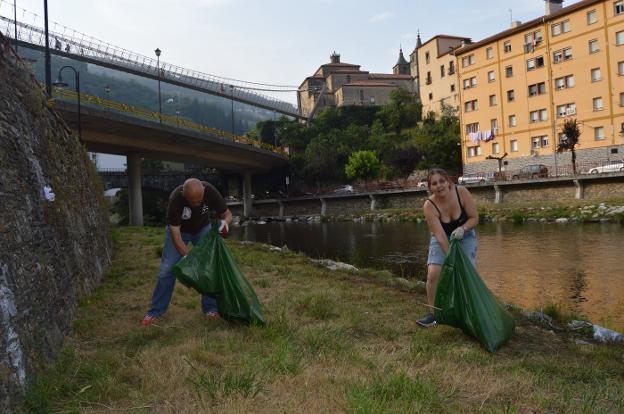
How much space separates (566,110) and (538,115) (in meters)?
2.50

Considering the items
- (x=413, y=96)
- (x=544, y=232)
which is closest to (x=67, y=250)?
(x=544, y=232)

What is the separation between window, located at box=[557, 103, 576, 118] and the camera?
39953 mm

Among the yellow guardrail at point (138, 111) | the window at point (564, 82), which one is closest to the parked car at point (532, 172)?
the window at point (564, 82)

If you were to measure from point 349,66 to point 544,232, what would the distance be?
80.3 meters

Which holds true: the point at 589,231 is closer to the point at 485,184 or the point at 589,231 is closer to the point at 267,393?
the point at 485,184

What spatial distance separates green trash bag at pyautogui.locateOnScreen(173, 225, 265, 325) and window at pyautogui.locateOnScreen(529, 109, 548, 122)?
43032mm

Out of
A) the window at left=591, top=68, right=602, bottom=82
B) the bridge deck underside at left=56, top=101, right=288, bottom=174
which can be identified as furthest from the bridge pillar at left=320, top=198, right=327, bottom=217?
the window at left=591, top=68, right=602, bottom=82

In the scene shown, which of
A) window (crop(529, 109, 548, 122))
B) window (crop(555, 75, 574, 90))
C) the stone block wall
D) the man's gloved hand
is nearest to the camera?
the stone block wall

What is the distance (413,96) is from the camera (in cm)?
7512

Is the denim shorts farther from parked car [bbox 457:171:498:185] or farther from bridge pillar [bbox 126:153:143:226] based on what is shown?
bridge pillar [bbox 126:153:143:226]

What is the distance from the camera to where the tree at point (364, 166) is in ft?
181

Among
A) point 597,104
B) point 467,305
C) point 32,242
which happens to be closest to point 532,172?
point 597,104

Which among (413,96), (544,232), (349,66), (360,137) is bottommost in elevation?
(544,232)

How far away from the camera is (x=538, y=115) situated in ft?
140
